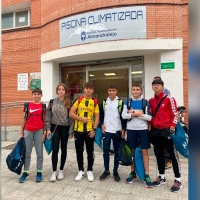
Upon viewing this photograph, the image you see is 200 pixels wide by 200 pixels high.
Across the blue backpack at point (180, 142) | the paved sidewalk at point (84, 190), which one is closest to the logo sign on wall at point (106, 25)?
the blue backpack at point (180, 142)

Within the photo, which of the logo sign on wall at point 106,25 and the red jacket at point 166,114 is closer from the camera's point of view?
the red jacket at point 166,114

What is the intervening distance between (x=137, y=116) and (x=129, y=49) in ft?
13.2

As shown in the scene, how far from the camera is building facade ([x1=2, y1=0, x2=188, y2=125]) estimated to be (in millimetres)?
7066

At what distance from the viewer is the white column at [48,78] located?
8.85 m

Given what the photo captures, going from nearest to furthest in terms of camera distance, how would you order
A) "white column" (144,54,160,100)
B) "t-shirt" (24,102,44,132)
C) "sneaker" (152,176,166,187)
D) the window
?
"sneaker" (152,176,166,187), "t-shirt" (24,102,44,132), "white column" (144,54,160,100), the window

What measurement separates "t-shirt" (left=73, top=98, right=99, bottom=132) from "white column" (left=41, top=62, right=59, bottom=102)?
201 inches

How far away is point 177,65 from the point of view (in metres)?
7.07

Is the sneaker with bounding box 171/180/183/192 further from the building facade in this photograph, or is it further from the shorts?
the building facade

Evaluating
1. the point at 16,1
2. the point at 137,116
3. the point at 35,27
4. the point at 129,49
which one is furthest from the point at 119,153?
the point at 16,1

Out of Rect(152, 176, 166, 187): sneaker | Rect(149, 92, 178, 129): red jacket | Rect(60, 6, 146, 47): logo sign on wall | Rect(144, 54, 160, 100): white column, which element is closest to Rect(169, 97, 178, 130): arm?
Result: Rect(149, 92, 178, 129): red jacket

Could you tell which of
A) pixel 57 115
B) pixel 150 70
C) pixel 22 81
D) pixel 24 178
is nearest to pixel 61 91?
pixel 57 115

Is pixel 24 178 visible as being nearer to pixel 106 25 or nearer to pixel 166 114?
pixel 166 114

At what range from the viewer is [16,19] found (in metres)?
10.5

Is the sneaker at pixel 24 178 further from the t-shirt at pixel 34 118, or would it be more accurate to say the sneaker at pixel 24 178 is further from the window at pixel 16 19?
the window at pixel 16 19
